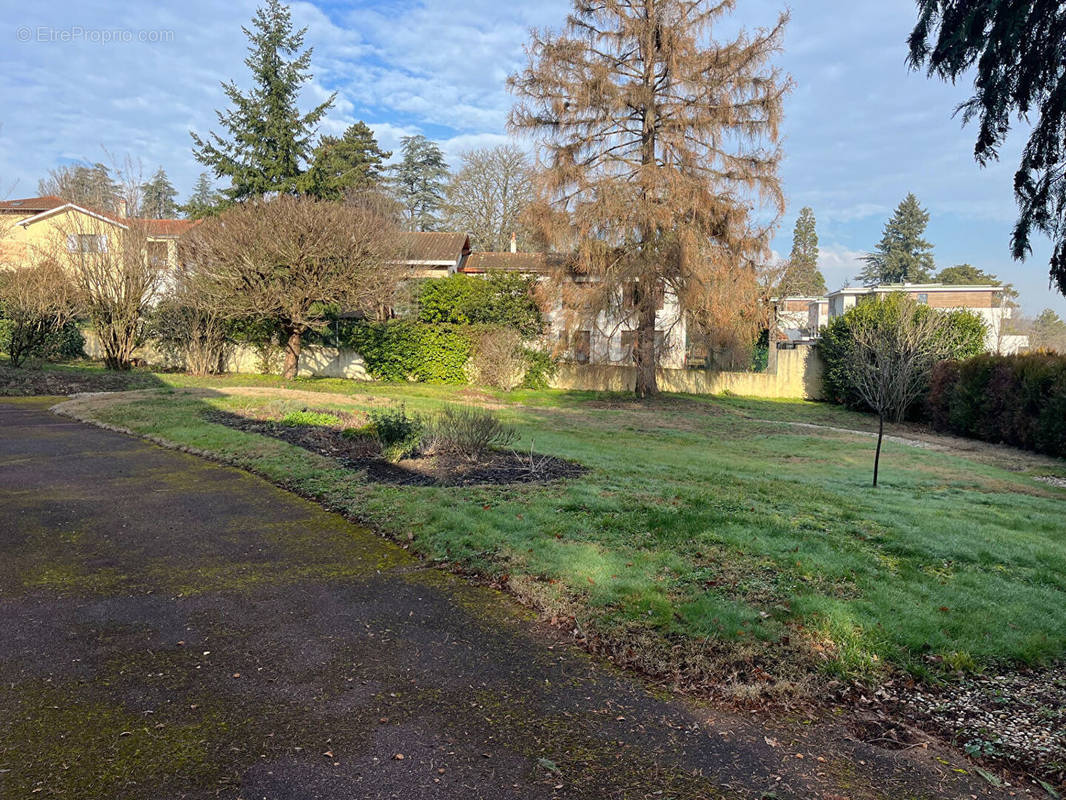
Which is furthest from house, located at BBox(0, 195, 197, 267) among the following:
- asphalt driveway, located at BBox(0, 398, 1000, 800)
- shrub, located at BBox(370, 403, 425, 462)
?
asphalt driveway, located at BBox(0, 398, 1000, 800)

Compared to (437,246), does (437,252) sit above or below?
below

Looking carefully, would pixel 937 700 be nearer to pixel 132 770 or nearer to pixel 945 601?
pixel 945 601

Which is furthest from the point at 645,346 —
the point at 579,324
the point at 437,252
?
the point at 437,252

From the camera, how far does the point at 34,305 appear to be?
1977 cm

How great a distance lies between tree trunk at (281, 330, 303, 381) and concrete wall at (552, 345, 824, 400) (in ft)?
33.4

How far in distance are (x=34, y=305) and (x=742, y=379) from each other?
25408 mm

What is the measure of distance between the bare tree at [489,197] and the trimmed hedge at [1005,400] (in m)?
30.9

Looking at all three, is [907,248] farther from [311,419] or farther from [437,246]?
[311,419]

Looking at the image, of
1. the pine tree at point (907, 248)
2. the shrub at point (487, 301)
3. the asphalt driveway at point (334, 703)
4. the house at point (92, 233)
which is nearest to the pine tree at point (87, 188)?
the house at point (92, 233)

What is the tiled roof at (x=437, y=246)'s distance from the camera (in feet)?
115

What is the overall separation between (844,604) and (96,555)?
17.6 ft

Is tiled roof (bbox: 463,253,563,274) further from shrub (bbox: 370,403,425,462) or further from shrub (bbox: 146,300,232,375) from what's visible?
shrub (bbox: 370,403,425,462)

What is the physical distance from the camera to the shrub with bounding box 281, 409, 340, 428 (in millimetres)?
11190

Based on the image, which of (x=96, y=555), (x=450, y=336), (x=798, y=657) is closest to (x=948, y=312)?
(x=450, y=336)
